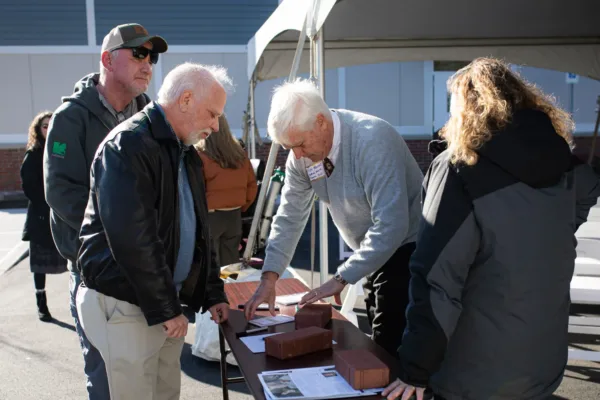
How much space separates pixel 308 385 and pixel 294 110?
0.96m

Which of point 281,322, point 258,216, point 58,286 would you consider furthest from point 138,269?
point 58,286

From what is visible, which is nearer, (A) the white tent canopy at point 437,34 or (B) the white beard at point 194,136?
(B) the white beard at point 194,136

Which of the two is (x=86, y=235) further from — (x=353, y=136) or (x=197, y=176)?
(x=353, y=136)

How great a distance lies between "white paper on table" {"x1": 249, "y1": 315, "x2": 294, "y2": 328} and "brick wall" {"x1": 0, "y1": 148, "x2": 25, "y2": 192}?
43.2ft

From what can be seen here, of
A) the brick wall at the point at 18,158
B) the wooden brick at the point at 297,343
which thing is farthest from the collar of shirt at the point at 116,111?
the brick wall at the point at 18,158

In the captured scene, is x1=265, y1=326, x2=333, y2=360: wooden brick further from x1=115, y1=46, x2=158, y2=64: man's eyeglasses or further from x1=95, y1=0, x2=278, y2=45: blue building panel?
x1=95, y1=0, x2=278, y2=45: blue building panel

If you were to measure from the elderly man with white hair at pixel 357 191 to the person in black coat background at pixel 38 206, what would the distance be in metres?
2.93

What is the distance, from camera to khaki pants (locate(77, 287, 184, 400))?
1.85 metres

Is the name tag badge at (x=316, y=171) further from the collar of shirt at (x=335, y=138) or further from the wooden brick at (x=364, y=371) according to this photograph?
the wooden brick at (x=364, y=371)

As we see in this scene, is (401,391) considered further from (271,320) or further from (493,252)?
(271,320)

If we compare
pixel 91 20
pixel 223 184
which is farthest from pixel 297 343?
pixel 91 20

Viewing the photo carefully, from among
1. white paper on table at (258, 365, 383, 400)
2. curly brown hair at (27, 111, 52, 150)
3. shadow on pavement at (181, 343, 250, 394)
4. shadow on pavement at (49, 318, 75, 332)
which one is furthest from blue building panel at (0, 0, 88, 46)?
white paper on table at (258, 365, 383, 400)

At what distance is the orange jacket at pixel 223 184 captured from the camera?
423 cm

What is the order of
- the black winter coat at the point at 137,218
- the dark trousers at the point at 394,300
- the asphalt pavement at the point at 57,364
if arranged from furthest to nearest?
the asphalt pavement at the point at 57,364 < the dark trousers at the point at 394,300 < the black winter coat at the point at 137,218
